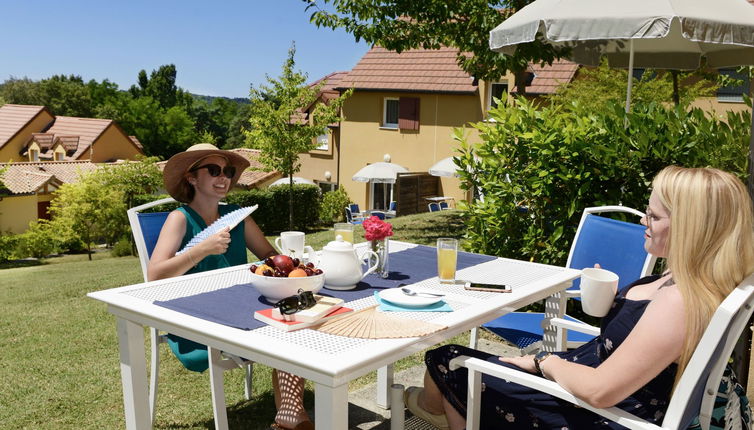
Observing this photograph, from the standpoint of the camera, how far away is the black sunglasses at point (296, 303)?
2.06 m

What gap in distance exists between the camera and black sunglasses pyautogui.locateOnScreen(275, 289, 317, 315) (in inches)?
81.2

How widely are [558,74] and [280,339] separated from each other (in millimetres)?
21616

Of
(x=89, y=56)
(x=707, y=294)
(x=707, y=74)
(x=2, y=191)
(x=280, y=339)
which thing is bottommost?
(x=2, y=191)

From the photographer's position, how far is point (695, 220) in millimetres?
1814

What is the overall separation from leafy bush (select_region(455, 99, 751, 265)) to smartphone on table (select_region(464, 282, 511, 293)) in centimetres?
200

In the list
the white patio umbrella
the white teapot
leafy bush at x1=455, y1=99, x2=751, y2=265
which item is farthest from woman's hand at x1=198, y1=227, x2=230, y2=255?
the white patio umbrella

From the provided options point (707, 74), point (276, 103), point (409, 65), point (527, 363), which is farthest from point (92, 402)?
point (409, 65)

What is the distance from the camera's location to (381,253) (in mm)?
2873

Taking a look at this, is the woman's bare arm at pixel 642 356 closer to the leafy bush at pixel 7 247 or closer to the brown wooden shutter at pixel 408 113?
the brown wooden shutter at pixel 408 113

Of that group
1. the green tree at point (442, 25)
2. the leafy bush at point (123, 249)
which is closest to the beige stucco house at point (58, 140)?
the leafy bush at point (123, 249)

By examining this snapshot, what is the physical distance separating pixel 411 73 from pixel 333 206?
6247 mm

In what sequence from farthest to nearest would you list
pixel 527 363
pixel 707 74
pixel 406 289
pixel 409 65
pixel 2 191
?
pixel 2 191 → pixel 409 65 → pixel 707 74 → pixel 406 289 → pixel 527 363

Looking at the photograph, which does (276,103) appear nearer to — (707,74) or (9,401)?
(707,74)

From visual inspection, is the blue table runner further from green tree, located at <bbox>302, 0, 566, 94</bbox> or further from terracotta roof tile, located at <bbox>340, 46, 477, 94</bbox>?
terracotta roof tile, located at <bbox>340, 46, 477, 94</bbox>
